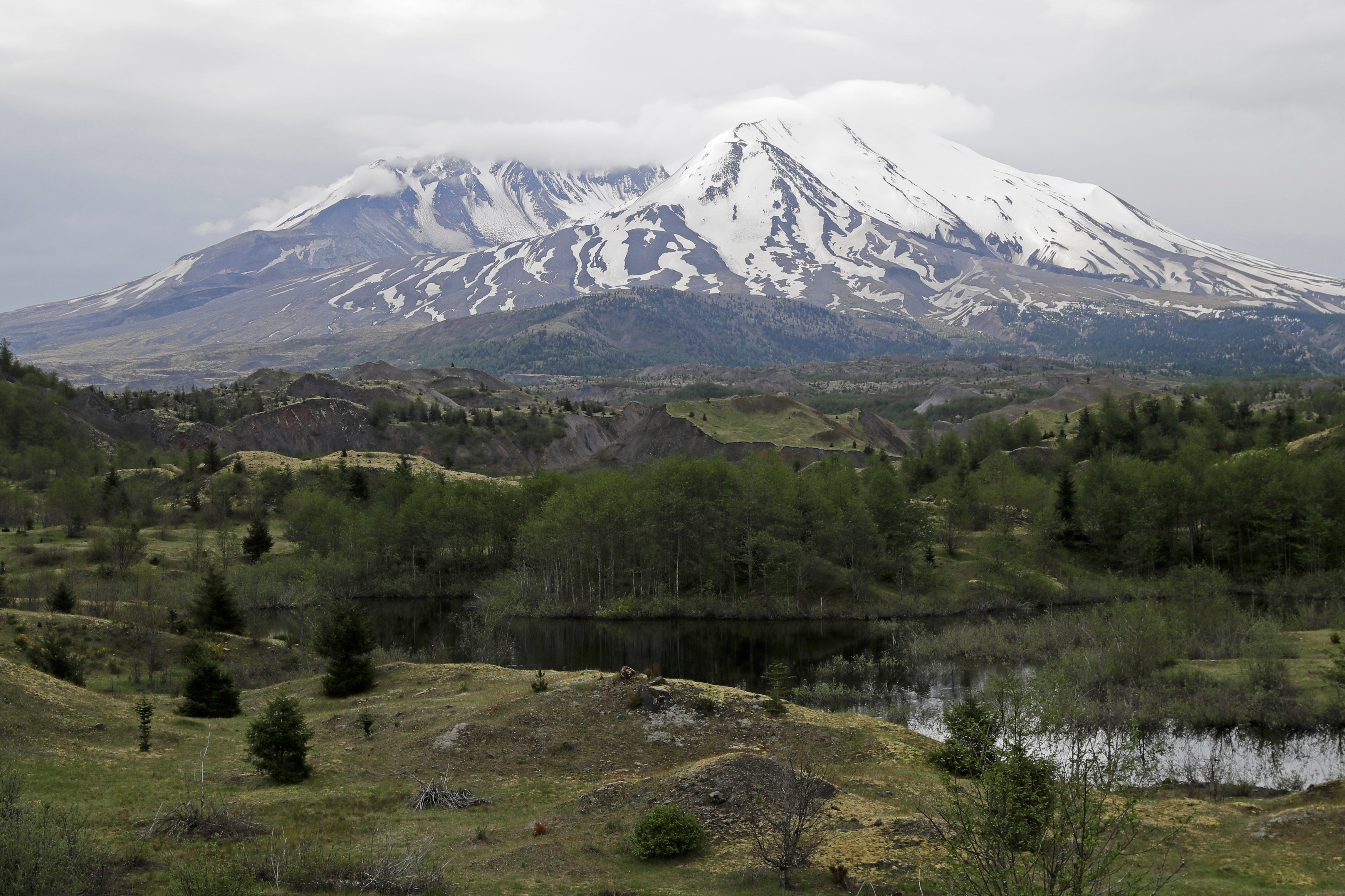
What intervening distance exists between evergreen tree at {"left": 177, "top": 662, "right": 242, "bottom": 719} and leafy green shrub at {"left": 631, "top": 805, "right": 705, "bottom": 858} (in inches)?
808

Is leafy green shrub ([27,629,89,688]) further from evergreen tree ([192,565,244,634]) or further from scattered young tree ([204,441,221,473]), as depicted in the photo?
scattered young tree ([204,441,221,473])

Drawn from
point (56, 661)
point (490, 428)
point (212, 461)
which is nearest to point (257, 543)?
point (212, 461)

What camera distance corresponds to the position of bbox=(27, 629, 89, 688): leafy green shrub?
35531mm

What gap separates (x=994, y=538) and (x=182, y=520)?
84.0 m

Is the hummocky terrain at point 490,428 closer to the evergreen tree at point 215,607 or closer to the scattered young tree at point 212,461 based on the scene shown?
the scattered young tree at point 212,461

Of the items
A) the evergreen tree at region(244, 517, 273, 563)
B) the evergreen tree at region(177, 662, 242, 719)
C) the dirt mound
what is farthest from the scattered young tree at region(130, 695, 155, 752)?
the evergreen tree at region(244, 517, 273, 563)

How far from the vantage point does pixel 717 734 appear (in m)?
31.2

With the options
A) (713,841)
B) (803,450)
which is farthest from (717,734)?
(803,450)

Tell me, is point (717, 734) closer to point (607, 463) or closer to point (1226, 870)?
point (1226, 870)

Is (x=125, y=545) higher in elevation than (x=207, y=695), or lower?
lower

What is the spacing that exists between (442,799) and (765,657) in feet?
122

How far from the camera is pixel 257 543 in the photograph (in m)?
81.8

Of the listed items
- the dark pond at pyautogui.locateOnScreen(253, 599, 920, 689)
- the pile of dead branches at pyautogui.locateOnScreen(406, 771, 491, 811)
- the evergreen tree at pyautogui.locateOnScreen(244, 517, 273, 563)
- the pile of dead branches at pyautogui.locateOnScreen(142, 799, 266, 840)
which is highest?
the pile of dead branches at pyautogui.locateOnScreen(142, 799, 266, 840)

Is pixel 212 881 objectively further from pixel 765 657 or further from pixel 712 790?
pixel 765 657
